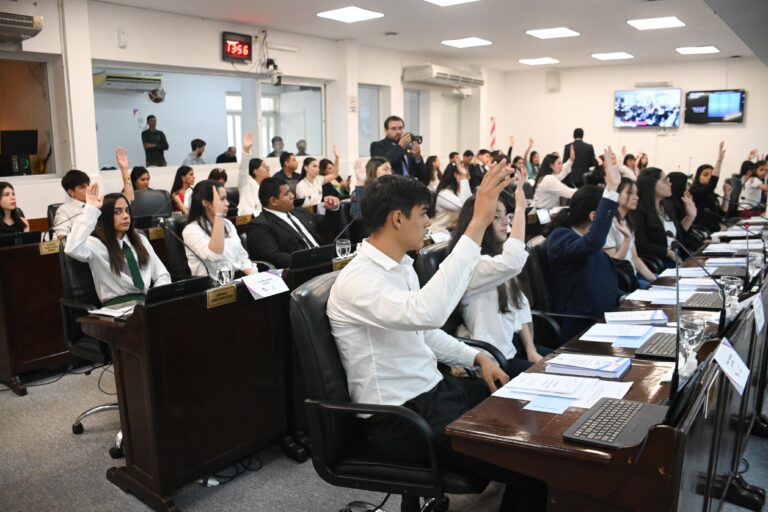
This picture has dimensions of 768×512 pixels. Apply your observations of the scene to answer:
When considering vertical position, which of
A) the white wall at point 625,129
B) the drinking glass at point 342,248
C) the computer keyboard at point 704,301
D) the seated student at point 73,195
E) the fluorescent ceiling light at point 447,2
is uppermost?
the fluorescent ceiling light at point 447,2

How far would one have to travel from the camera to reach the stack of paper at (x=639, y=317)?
8.31 feet

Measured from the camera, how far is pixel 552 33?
9.02 m

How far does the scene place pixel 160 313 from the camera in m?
2.34

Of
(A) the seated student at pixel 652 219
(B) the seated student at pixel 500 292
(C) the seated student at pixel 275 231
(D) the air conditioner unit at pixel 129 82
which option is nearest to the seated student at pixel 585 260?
(B) the seated student at pixel 500 292

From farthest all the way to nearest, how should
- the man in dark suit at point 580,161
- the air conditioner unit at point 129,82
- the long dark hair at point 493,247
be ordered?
the man in dark suit at point 580,161 < the air conditioner unit at point 129,82 < the long dark hair at point 493,247

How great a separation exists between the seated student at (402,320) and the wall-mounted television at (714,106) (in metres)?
12.1

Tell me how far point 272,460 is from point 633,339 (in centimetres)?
162

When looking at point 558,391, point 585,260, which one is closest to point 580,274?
point 585,260

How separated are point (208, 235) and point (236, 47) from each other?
4.69 meters

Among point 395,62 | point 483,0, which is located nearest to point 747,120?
point 395,62

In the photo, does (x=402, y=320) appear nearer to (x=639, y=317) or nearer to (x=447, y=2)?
(x=639, y=317)

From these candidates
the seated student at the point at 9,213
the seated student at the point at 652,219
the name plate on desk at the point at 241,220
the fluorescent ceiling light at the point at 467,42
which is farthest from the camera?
the fluorescent ceiling light at the point at 467,42

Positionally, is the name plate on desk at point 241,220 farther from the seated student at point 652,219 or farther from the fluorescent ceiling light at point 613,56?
the fluorescent ceiling light at point 613,56

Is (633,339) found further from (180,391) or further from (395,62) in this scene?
(395,62)
